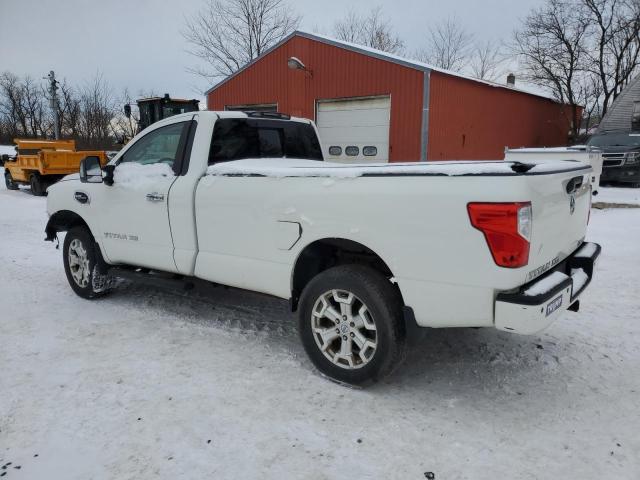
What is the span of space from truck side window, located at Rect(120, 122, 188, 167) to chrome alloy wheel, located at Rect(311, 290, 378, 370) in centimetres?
198

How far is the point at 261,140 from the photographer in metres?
4.54

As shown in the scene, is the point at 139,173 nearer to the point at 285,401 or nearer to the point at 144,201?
the point at 144,201

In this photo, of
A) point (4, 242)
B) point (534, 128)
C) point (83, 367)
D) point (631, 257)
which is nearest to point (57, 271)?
point (4, 242)

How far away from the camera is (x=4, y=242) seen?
27.0 feet

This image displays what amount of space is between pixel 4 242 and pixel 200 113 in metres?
5.96

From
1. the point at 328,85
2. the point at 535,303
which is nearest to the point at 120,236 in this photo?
the point at 535,303

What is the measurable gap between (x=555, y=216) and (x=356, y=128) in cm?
1322

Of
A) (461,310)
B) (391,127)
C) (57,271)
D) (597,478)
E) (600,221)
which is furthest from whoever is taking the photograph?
(391,127)

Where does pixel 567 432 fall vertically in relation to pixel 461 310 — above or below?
below

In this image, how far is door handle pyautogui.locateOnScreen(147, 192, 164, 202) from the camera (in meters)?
4.20

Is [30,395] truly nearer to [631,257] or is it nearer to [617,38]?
[631,257]

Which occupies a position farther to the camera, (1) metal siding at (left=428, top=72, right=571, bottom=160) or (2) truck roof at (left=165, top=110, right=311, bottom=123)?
(1) metal siding at (left=428, top=72, right=571, bottom=160)

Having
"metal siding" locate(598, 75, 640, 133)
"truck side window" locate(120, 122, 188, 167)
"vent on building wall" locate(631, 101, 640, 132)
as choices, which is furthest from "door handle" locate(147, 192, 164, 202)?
"vent on building wall" locate(631, 101, 640, 132)

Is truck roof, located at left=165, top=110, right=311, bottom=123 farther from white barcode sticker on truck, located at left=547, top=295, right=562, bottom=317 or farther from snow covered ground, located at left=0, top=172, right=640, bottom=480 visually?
white barcode sticker on truck, located at left=547, top=295, right=562, bottom=317
